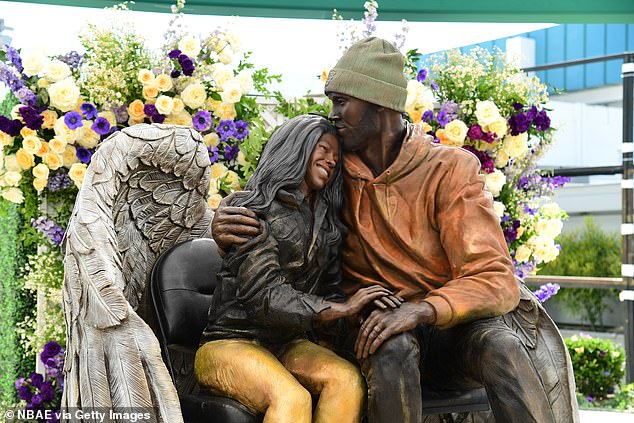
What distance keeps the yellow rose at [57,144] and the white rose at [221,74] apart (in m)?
0.74

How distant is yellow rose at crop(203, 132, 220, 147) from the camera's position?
13.8ft

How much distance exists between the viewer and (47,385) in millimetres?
4027

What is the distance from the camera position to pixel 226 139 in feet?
14.0

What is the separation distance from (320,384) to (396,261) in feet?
1.48

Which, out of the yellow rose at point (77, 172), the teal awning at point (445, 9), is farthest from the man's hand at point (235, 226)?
the teal awning at point (445, 9)

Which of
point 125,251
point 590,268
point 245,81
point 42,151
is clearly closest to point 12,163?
point 42,151

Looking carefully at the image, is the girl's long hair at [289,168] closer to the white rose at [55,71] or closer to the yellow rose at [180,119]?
the yellow rose at [180,119]

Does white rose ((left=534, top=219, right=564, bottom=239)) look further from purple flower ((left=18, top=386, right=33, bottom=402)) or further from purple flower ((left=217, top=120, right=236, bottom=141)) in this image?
purple flower ((left=18, top=386, right=33, bottom=402))

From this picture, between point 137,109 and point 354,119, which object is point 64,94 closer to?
point 137,109

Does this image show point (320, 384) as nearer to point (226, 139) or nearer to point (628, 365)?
point (226, 139)

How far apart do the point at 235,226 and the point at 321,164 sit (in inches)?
11.8

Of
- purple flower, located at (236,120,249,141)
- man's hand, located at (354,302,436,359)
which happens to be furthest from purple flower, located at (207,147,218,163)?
man's hand, located at (354,302,436,359)

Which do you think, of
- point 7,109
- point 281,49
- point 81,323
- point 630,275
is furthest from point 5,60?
point 630,275

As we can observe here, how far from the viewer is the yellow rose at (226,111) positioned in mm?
4250
